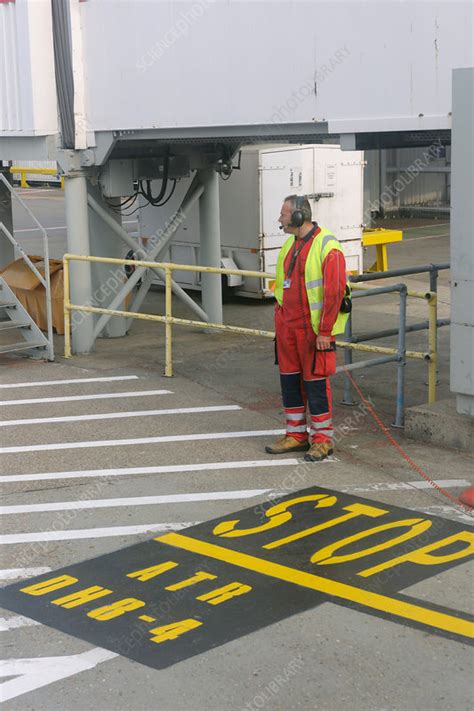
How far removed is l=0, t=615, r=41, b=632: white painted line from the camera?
576 centimetres

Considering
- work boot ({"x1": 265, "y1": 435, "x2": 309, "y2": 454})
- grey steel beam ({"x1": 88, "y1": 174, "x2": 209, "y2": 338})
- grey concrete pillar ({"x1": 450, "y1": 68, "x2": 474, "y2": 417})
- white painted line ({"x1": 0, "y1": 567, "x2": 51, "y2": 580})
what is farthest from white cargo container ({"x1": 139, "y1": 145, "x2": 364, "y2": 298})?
white painted line ({"x1": 0, "y1": 567, "x2": 51, "y2": 580})

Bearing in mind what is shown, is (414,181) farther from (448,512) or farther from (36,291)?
(448,512)

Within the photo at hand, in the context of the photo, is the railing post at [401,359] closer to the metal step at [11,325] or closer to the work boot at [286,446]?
the work boot at [286,446]

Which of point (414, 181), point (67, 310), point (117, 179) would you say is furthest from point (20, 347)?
point (414, 181)

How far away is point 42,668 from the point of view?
5.30 m

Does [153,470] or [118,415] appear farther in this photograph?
[118,415]

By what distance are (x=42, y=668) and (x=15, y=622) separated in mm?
581

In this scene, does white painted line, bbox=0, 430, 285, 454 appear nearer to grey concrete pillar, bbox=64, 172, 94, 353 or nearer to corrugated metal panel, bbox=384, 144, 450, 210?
grey concrete pillar, bbox=64, 172, 94, 353

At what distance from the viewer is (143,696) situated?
4.98 meters

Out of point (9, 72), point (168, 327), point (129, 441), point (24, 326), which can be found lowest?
point (129, 441)

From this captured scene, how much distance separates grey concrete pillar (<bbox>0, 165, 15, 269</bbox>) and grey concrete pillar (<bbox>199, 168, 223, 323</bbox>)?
2.75 m

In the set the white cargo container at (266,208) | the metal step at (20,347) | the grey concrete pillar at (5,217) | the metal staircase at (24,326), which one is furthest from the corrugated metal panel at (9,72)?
the white cargo container at (266,208)

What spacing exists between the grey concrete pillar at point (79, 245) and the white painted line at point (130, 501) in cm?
561

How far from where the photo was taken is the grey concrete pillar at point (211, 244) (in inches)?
580
